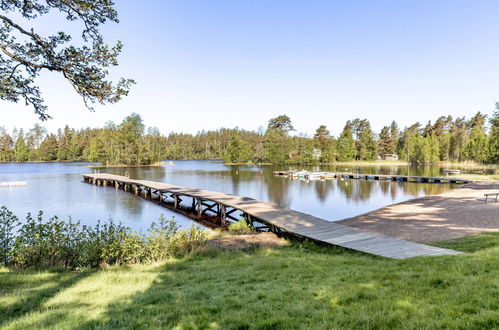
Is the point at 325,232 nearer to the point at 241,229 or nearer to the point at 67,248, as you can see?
the point at 241,229

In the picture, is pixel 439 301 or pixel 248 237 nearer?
pixel 439 301

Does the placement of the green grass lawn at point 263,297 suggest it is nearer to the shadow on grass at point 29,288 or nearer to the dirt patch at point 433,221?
the shadow on grass at point 29,288

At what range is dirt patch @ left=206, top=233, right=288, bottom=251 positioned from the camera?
9812 mm

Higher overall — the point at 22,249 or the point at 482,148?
the point at 482,148

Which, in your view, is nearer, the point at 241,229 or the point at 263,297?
the point at 263,297

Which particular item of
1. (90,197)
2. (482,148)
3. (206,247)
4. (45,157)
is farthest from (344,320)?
(45,157)

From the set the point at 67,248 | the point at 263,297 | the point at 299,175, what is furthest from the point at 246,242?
the point at 299,175

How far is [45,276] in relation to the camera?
5.76 m

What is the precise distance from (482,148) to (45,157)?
409ft

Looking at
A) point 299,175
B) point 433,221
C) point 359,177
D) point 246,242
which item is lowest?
point 433,221

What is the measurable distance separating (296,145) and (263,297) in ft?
266

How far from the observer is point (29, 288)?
4984 millimetres

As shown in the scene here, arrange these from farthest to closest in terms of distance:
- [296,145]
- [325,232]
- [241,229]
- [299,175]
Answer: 1. [296,145]
2. [299,175]
3. [241,229]
4. [325,232]

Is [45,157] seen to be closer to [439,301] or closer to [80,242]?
[80,242]
